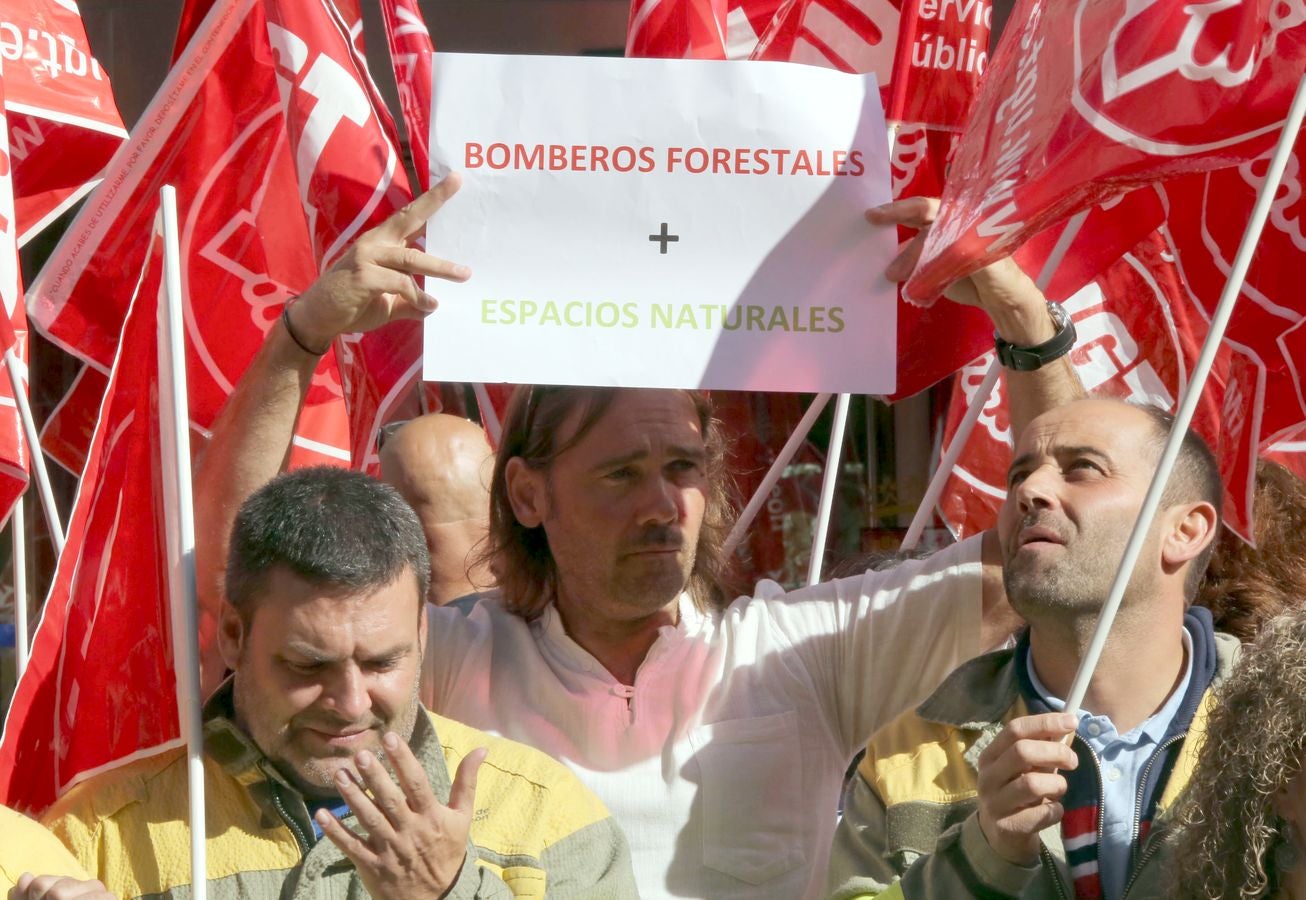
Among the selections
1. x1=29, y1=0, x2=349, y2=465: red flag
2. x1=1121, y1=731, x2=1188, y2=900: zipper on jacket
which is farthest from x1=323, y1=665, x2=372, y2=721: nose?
x1=29, y1=0, x2=349, y2=465: red flag

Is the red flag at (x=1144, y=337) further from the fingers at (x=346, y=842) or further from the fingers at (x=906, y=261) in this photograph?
the fingers at (x=346, y=842)

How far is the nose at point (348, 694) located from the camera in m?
2.62

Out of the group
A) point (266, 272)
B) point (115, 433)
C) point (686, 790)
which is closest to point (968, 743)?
point (686, 790)

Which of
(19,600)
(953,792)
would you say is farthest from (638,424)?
(19,600)

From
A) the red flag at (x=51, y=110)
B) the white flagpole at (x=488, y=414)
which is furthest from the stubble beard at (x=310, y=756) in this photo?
the red flag at (x=51, y=110)

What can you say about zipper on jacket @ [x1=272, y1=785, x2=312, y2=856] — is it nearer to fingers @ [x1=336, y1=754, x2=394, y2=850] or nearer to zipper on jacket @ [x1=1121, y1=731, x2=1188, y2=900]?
fingers @ [x1=336, y1=754, x2=394, y2=850]

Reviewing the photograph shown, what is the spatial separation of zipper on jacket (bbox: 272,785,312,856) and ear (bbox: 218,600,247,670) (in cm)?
20

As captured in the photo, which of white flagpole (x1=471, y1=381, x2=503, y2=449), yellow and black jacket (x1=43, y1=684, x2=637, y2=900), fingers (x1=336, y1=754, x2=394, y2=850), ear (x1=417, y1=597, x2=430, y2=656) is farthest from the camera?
white flagpole (x1=471, y1=381, x2=503, y2=449)

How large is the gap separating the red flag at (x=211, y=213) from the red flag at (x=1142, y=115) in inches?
57.6

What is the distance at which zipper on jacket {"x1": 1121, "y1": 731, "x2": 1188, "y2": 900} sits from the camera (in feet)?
8.61

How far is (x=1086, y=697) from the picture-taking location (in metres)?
2.88

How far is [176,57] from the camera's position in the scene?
159 inches

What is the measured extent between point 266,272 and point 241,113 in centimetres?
34

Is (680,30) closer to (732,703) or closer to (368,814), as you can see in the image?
(732,703)
